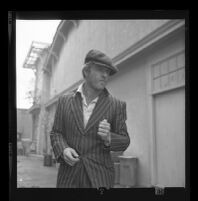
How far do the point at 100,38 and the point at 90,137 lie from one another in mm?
1033

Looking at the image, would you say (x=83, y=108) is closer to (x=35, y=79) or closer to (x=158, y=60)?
(x=35, y=79)

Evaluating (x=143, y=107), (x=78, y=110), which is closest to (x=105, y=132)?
(x=78, y=110)

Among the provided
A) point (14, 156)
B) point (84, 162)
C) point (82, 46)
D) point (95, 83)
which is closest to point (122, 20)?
point (82, 46)

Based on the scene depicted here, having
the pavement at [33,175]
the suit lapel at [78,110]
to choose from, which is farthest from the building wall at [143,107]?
the pavement at [33,175]

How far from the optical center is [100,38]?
3270mm

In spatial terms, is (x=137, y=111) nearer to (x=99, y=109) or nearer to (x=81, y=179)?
(x=99, y=109)

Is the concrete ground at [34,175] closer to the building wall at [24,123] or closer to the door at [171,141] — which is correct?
the building wall at [24,123]

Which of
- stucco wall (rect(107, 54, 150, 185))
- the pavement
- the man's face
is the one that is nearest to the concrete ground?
the pavement

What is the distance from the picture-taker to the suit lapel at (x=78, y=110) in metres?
3.14

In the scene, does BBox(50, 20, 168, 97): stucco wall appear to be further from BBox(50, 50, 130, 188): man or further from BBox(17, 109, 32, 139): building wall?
BBox(17, 109, 32, 139): building wall

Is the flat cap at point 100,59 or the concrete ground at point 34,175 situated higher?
the flat cap at point 100,59

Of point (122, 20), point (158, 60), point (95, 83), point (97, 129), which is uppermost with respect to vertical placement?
point (122, 20)

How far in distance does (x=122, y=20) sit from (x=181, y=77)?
0.85 meters

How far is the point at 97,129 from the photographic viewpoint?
10.3 ft
